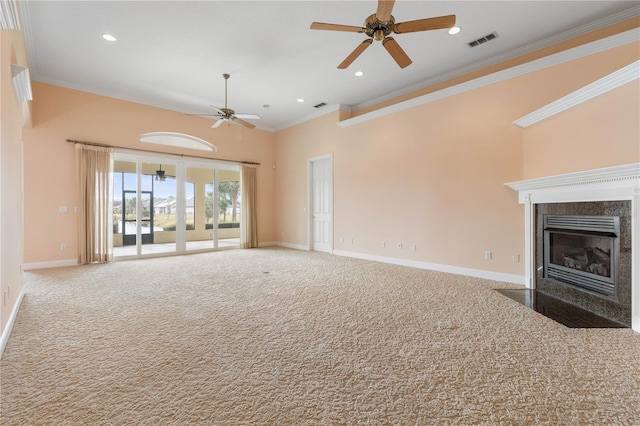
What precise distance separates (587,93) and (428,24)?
77.7 inches

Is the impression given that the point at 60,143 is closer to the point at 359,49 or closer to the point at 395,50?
the point at 359,49

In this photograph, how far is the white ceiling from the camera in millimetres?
3637

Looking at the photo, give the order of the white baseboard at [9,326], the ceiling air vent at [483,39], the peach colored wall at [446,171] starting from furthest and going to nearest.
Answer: the peach colored wall at [446,171], the ceiling air vent at [483,39], the white baseboard at [9,326]

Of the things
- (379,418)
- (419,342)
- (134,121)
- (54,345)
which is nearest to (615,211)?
(419,342)

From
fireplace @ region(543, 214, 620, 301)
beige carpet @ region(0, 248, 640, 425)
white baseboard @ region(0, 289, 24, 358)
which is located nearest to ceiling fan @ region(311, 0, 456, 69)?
fireplace @ region(543, 214, 620, 301)

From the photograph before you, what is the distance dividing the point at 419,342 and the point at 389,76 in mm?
4848

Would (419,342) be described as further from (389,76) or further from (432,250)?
(389,76)

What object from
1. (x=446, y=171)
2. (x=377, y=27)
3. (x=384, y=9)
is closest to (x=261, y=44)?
(x=377, y=27)

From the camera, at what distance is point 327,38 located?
4266mm

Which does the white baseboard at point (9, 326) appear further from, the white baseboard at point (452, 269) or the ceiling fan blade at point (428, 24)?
the white baseboard at point (452, 269)

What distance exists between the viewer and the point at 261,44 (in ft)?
14.5

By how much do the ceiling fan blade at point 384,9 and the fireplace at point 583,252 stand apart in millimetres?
3128

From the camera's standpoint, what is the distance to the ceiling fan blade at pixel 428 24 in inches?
110

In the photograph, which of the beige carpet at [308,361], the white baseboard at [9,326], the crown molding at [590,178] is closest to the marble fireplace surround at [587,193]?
the crown molding at [590,178]
